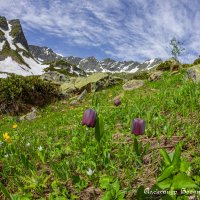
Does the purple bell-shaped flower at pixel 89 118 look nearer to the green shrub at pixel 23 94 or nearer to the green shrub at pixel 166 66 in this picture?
the green shrub at pixel 23 94

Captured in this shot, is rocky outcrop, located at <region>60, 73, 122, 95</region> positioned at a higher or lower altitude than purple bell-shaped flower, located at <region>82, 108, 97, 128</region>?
higher

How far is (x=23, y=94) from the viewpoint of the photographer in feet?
63.8

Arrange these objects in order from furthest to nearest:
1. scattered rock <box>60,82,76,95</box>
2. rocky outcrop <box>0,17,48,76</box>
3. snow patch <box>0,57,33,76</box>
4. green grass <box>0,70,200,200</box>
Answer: rocky outcrop <box>0,17,48,76</box>, snow patch <box>0,57,33,76</box>, scattered rock <box>60,82,76,95</box>, green grass <box>0,70,200,200</box>

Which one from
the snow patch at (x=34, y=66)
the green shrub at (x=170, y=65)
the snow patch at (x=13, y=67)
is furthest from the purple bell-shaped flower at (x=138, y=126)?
the snow patch at (x=34, y=66)

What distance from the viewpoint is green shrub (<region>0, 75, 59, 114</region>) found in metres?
18.3

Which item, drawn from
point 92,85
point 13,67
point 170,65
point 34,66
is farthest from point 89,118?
point 34,66

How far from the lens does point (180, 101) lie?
6934 mm

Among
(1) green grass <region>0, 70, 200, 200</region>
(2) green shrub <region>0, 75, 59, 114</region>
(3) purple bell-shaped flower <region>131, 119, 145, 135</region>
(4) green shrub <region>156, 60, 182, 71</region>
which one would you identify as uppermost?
(4) green shrub <region>156, 60, 182, 71</region>

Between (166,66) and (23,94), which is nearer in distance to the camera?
(23,94)

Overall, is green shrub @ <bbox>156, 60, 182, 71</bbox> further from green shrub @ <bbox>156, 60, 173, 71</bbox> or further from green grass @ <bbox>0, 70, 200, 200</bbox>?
green grass @ <bbox>0, 70, 200, 200</bbox>

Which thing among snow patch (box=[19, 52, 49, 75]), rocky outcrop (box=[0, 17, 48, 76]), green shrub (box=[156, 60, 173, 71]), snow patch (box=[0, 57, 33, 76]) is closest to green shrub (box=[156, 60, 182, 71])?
green shrub (box=[156, 60, 173, 71])

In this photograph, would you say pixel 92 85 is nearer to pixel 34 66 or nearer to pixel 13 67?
pixel 13 67

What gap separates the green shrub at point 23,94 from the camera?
1831 cm

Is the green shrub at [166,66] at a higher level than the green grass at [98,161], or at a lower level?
higher
